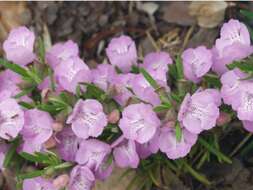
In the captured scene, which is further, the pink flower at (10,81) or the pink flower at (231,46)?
the pink flower at (10,81)

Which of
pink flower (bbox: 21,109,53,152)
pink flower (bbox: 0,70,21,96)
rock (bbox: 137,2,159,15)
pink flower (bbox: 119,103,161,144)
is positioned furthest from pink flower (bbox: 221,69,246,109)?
rock (bbox: 137,2,159,15)

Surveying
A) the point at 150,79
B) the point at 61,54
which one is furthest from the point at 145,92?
the point at 61,54

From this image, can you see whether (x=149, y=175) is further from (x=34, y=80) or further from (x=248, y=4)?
(x=248, y=4)

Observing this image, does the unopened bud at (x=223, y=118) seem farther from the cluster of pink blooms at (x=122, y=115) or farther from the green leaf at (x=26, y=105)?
the green leaf at (x=26, y=105)

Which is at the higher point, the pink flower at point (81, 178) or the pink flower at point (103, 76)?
the pink flower at point (103, 76)

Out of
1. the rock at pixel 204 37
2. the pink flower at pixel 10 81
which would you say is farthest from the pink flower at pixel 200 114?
the rock at pixel 204 37

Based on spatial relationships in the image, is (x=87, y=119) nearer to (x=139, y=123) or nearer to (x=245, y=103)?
(x=139, y=123)

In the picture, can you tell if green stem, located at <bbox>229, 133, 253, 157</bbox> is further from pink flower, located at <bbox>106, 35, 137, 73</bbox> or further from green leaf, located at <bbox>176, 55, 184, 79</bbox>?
pink flower, located at <bbox>106, 35, 137, 73</bbox>
